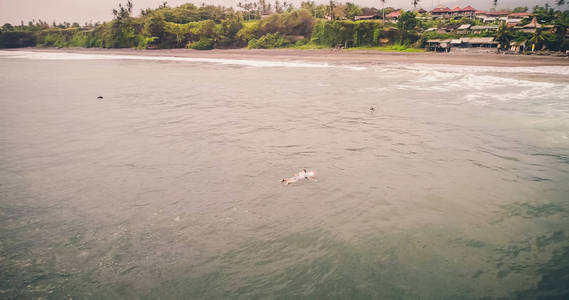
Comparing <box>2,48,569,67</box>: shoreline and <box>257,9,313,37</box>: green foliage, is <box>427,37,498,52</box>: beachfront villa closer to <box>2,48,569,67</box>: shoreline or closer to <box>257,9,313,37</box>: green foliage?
<box>2,48,569,67</box>: shoreline

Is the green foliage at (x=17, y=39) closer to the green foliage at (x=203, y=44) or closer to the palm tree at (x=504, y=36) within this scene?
the green foliage at (x=203, y=44)

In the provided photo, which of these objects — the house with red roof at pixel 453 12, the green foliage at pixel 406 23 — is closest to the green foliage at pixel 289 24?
the green foliage at pixel 406 23

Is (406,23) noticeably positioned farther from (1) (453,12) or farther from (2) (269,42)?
(1) (453,12)

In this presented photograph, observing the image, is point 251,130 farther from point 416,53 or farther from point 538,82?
point 416,53

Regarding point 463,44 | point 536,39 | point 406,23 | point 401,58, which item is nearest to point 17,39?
point 406,23

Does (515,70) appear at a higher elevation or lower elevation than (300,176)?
higher
